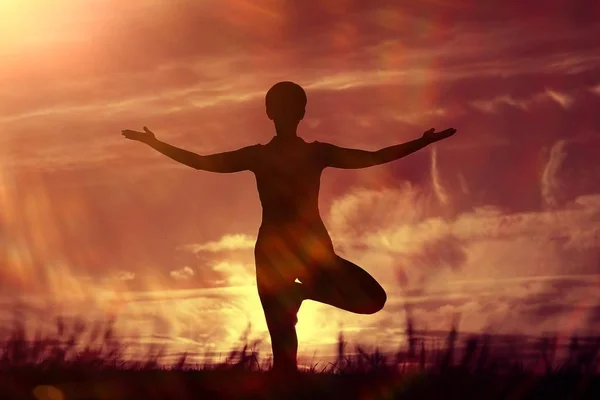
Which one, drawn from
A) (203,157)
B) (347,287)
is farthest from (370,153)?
(203,157)

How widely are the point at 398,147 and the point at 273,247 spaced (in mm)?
1335

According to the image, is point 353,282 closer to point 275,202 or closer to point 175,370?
point 275,202

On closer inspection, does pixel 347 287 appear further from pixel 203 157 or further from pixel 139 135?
pixel 139 135

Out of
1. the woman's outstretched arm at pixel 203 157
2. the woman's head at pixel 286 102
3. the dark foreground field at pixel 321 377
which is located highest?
the woman's head at pixel 286 102

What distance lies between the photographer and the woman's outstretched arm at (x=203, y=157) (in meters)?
9.06

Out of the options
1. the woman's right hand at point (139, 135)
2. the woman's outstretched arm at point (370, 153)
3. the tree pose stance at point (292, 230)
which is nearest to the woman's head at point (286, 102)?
the tree pose stance at point (292, 230)

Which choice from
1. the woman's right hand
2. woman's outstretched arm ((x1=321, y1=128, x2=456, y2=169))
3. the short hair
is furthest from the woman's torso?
the woman's right hand

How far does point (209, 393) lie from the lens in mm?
7828

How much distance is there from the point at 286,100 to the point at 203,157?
0.91 metres

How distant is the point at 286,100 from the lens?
29.0ft

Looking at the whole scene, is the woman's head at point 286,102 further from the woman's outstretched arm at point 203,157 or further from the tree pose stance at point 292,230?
the woman's outstretched arm at point 203,157

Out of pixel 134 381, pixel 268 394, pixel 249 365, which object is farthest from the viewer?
pixel 249 365

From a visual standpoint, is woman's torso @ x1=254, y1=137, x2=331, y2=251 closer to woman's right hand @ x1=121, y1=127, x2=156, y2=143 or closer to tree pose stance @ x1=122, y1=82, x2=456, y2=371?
tree pose stance @ x1=122, y1=82, x2=456, y2=371

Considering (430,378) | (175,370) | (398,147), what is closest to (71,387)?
(175,370)
